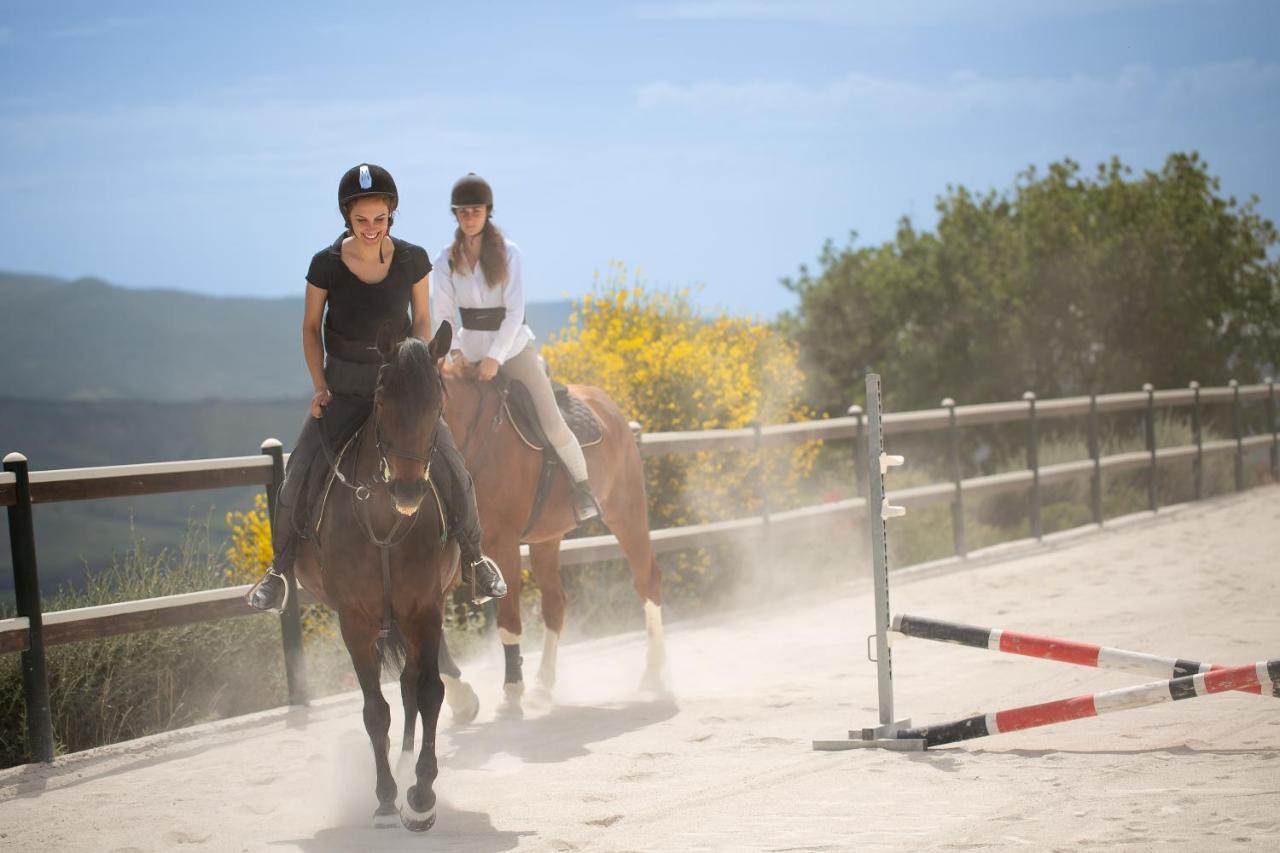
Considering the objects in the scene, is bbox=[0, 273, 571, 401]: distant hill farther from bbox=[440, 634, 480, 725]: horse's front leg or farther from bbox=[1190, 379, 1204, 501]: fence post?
bbox=[440, 634, 480, 725]: horse's front leg

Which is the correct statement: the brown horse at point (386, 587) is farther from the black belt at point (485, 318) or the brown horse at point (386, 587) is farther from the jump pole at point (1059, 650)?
the jump pole at point (1059, 650)

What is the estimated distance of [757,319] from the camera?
63.4 feet

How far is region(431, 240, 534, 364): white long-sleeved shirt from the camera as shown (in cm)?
727

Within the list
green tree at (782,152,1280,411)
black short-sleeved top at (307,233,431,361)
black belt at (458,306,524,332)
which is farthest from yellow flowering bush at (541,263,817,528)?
green tree at (782,152,1280,411)

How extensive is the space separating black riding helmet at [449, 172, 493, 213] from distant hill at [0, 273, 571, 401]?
113 feet

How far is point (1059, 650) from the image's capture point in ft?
19.0

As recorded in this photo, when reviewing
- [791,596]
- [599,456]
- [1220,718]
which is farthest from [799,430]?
[1220,718]

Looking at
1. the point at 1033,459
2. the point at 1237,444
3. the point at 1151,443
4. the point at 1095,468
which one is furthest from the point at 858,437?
the point at 1237,444

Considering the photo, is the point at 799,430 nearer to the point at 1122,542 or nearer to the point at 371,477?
the point at 1122,542

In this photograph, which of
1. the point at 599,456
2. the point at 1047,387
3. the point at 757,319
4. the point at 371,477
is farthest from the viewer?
the point at 1047,387

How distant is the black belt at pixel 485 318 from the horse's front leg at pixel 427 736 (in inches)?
88.0

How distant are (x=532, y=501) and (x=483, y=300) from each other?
47.6 inches

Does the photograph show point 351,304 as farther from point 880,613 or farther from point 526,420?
point 880,613

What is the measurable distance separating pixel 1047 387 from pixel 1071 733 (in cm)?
2179
